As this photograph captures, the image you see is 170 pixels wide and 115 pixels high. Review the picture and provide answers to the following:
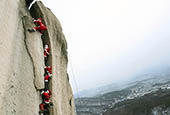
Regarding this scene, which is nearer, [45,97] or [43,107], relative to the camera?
[43,107]

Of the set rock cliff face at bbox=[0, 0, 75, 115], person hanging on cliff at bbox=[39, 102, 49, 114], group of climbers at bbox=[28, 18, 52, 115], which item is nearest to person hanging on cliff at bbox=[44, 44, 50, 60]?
group of climbers at bbox=[28, 18, 52, 115]

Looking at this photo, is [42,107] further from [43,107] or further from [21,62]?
[21,62]

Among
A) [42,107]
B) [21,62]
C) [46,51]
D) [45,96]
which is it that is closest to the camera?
[21,62]

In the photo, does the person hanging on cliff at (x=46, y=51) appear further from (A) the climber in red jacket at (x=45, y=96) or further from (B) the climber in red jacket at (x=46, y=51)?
(A) the climber in red jacket at (x=45, y=96)

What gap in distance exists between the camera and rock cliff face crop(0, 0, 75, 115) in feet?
16.7

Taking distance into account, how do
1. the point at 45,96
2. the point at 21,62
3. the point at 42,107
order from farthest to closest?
the point at 45,96 → the point at 42,107 → the point at 21,62

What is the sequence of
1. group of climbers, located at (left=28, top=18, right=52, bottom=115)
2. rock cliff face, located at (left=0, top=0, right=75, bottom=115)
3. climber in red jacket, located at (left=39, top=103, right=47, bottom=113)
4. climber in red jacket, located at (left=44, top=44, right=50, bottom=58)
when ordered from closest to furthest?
rock cliff face, located at (left=0, top=0, right=75, bottom=115)
climber in red jacket, located at (left=39, top=103, right=47, bottom=113)
group of climbers, located at (left=28, top=18, right=52, bottom=115)
climber in red jacket, located at (left=44, top=44, right=50, bottom=58)

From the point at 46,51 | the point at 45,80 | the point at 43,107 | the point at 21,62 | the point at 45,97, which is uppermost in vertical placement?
the point at 46,51

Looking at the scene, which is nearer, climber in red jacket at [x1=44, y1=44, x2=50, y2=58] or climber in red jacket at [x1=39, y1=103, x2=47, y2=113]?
climber in red jacket at [x1=39, y1=103, x2=47, y2=113]

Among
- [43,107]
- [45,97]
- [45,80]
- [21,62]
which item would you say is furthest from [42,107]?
[21,62]

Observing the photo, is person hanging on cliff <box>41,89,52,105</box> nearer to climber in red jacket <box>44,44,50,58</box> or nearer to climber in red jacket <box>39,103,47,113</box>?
climber in red jacket <box>39,103,47,113</box>

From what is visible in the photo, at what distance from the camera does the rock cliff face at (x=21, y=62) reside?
16.7 feet

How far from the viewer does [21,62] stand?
243 inches

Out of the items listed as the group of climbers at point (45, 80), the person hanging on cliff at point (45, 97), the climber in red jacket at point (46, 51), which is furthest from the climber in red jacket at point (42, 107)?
the climber in red jacket at point (46, 51)
